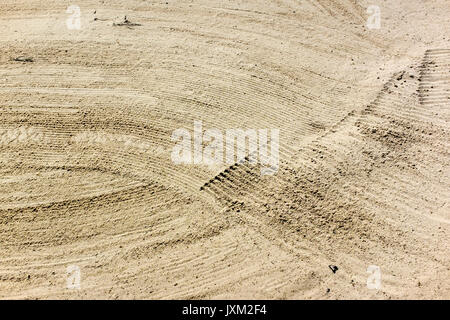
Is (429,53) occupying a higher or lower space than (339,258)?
higher

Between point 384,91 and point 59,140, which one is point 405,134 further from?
point 59,140

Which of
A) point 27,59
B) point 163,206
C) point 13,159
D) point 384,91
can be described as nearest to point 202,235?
point 163,206

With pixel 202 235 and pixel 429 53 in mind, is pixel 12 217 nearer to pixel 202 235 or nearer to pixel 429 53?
pixel 202 235

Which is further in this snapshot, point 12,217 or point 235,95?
point 235,95

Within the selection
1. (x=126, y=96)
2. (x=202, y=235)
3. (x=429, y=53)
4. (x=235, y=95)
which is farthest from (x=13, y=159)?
(x=429, y=53)
